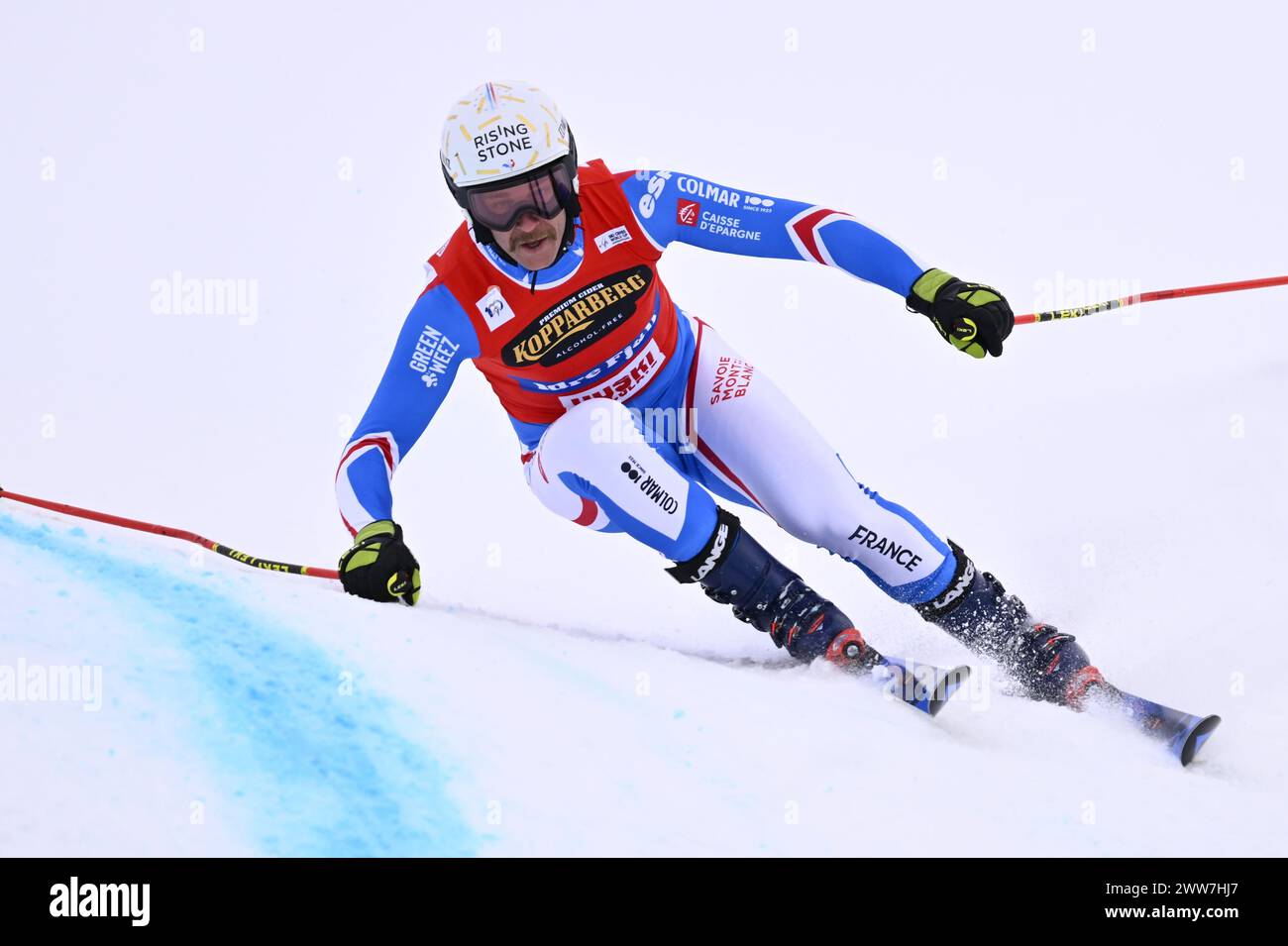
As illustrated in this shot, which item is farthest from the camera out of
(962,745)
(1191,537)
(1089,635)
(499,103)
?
(1191,537)

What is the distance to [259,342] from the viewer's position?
7.75 metres

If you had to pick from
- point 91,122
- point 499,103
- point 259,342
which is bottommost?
point 259,342

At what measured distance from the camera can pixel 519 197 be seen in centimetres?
340

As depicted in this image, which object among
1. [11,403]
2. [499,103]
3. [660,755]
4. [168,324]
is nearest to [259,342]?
[168,324]

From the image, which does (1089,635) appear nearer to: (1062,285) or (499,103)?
Result: (499,103)

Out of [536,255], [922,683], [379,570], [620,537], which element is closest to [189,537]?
[379,570]

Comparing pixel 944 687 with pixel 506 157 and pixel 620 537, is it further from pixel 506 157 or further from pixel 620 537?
pixel 620 537

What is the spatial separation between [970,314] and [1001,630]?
85 cm

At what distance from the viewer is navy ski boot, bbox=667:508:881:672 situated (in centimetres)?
341

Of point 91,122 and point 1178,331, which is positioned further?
point 91,122

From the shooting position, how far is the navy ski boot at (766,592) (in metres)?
3.41

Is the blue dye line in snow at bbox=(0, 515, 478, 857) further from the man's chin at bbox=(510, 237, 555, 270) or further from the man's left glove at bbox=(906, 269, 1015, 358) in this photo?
the man's left glove at bbox=(906, 269, 1015, 358)

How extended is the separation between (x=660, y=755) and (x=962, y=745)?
730 mm

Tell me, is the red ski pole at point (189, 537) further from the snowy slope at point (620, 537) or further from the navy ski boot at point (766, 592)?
the navy ski boot at point (766, 592)
